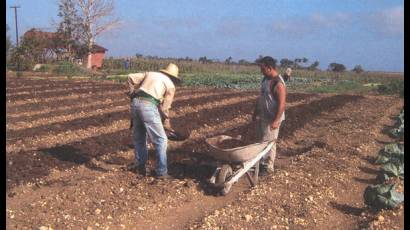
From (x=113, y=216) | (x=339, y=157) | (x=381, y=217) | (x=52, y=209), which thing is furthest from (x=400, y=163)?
(x=52, y=209)

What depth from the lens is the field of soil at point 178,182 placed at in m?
5.29

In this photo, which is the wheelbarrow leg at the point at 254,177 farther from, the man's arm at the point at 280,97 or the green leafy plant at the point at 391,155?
the green leafy plant at the point at 391,155

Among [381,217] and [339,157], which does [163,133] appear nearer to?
[381,217]

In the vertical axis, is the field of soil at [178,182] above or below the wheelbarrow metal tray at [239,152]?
below

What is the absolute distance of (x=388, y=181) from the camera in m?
7.43

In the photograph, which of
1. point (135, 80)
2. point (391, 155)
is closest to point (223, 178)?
point (135, 80)

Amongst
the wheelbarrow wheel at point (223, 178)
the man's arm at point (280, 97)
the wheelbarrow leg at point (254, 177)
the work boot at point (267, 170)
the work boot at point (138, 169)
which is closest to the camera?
the wheelbarrow wheel at point (223, 178)

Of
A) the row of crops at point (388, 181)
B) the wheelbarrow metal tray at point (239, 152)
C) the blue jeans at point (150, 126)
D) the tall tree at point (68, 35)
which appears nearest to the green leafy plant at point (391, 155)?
the row of crops at point (388, 181)

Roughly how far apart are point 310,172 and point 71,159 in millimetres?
3681

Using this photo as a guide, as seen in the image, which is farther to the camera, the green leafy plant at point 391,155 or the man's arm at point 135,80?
the green leafy plant at point 391,155

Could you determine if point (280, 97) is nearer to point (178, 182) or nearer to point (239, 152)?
point (239, 152)

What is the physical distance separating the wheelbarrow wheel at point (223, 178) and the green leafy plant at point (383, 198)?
1759 millimetres

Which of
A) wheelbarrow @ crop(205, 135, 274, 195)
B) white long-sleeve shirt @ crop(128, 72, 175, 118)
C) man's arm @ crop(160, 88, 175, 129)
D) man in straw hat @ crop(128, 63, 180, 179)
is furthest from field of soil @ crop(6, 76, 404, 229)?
white long-sleeve shirt @ crop(128, 72, 175, 118)

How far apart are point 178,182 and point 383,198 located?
2.59 meters
